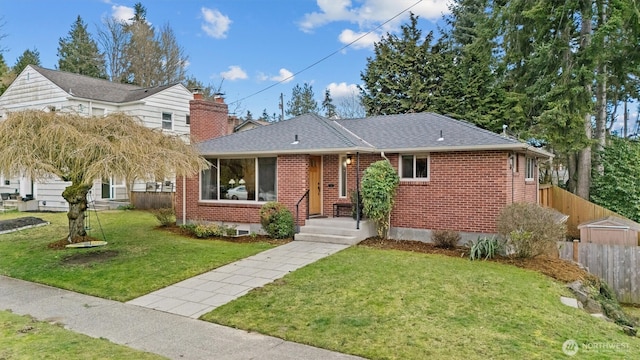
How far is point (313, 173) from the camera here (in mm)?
12430

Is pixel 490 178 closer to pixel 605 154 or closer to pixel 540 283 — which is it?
pixel 540 283

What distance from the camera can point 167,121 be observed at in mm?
19391

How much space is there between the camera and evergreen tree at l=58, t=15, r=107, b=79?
32875mm

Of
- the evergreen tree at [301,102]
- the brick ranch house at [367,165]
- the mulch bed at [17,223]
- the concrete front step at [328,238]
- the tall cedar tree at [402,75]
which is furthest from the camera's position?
the evergreen tree at [301,102]

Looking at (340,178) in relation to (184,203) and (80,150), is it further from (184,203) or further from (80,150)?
(80,150)

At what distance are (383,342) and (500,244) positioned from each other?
20.1ft

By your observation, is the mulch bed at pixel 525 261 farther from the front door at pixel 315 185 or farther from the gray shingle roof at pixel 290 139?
the gray shingle roof at pixel 290 139

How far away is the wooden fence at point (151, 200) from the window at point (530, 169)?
14760mm

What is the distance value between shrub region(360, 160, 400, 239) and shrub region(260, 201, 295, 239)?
2291 millimetres

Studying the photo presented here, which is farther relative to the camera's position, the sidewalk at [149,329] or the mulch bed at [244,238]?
the mulch bed at [244,238]

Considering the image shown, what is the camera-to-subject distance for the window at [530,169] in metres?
12.6

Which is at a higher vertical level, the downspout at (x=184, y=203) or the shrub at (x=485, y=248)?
the downspout at (x=184, y=203)

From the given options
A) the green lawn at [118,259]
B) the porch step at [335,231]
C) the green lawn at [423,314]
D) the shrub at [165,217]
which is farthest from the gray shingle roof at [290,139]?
the green lawn at [423,314]

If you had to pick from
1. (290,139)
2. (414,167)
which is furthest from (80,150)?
(414,167)
